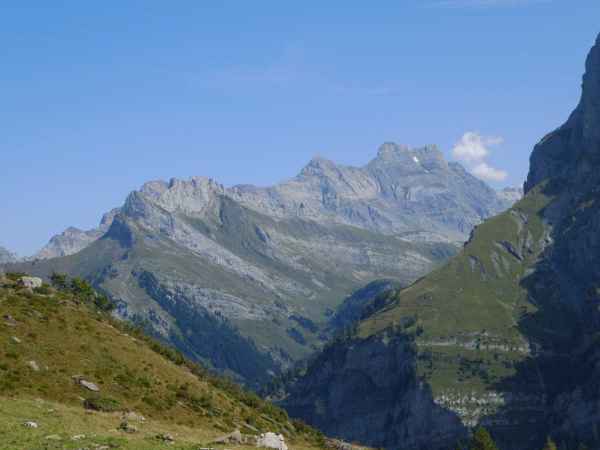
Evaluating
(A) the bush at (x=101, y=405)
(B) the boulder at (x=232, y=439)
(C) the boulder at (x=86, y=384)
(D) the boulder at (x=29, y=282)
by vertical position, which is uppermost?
(D) the boulder at (x=29, y=282)

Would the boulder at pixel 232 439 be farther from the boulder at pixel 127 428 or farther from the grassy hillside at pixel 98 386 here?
the boulder at pixel 127 428

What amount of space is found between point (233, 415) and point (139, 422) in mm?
22065

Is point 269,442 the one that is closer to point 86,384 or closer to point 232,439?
point 232,439

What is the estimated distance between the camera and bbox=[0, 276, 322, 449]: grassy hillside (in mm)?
62188

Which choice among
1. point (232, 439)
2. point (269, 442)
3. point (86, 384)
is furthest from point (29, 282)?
point (269, 442)

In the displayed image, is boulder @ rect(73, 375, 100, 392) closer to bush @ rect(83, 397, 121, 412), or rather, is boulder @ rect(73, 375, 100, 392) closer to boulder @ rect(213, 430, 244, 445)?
bush @ rect(83, 397, 121, 412)

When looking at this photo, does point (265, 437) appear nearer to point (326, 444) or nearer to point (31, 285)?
point (326, 444)

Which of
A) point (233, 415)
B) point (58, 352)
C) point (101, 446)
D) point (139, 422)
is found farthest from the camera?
point (233, 415)

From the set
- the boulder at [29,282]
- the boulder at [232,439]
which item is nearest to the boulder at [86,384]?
the boulder at [232,439]

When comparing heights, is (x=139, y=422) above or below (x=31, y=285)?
below

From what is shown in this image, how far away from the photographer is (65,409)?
232 feet

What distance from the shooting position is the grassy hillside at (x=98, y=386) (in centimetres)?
6219

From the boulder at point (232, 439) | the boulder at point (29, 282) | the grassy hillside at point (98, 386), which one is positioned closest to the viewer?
the grassy hillside at point (98, 386)

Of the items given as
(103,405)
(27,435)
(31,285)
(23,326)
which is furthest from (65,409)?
(31,285)
